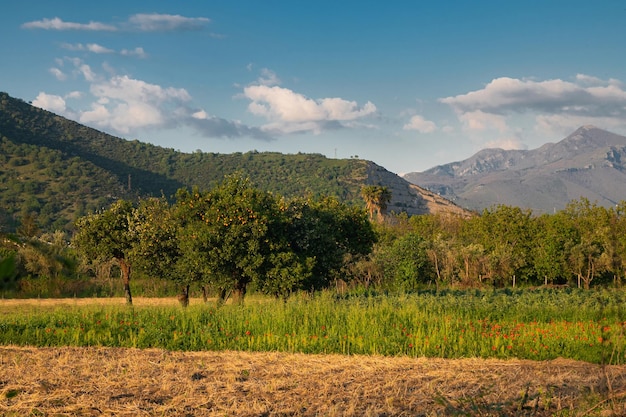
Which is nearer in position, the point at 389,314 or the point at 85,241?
the point at 389,314

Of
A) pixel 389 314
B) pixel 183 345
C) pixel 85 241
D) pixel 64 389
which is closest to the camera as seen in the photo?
pixel 64 389

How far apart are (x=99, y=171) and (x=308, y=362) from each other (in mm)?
118734

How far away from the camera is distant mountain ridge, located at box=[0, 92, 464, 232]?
99250mm

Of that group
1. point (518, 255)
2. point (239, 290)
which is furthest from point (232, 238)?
point (518, 255)

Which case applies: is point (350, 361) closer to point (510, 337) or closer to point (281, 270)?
point (510, 337)

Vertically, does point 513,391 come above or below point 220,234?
below

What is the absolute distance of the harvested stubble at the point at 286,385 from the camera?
893 cm

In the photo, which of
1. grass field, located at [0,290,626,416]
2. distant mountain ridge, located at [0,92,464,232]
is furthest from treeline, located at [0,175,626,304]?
distant mountain ridge, located at [0,92,464,232]

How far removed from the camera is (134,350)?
14953 millimetres

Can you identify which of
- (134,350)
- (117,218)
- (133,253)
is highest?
(117,218)

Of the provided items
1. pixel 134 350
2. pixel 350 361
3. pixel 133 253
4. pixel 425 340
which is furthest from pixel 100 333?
pixel 133 253

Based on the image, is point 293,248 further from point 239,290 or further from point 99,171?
point 99,171

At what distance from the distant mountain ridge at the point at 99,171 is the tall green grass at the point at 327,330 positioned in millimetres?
60134

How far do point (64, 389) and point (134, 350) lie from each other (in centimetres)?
455
